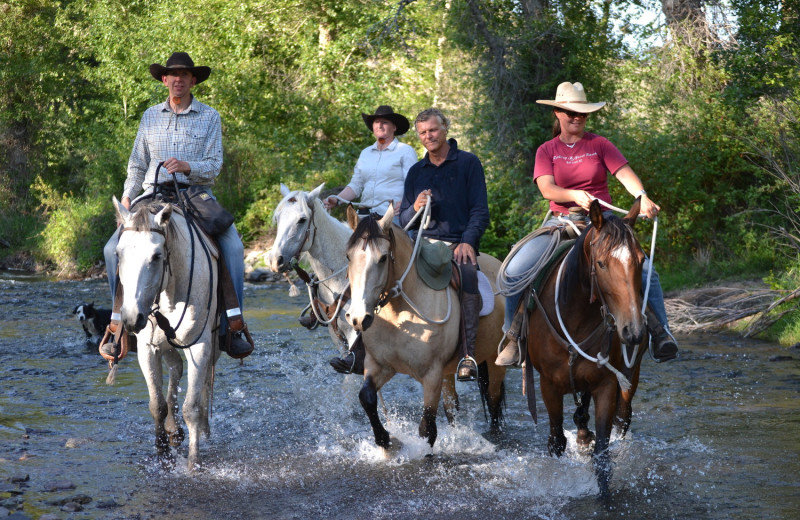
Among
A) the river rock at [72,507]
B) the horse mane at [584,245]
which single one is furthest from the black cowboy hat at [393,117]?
the river rock at [72,507]

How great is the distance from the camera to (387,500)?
19.1 feet

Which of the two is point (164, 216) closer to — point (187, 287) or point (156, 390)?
point (187, 287)

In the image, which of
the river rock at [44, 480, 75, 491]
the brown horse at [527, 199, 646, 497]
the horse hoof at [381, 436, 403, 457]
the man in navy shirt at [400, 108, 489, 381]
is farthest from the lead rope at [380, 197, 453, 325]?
the river rock at [44, 480, 75, 491]

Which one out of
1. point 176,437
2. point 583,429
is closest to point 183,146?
point 176,437

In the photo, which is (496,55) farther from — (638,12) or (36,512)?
(36,512)

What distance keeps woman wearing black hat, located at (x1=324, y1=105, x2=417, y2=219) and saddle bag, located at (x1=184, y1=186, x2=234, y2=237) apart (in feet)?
6.64

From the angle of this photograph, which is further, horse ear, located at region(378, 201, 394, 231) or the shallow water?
→ horse ear, located at region(378, 201, 394, 231)

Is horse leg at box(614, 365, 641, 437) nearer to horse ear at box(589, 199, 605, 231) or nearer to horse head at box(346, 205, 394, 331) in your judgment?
horse ear at box(589, 199, 605, 231)

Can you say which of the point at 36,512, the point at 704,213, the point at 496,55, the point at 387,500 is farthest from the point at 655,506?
the point at 496,55

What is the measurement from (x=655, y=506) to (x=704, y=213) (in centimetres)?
1135

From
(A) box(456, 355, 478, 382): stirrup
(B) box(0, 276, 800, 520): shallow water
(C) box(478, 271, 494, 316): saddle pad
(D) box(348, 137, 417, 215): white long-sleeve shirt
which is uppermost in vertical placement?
(D) box(348, 137, 417, 215): white long-sleeve shirt

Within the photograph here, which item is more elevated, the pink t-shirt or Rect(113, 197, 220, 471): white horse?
the pink t-shirt

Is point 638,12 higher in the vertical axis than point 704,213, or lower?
higher

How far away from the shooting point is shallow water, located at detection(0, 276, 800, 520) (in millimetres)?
5664
